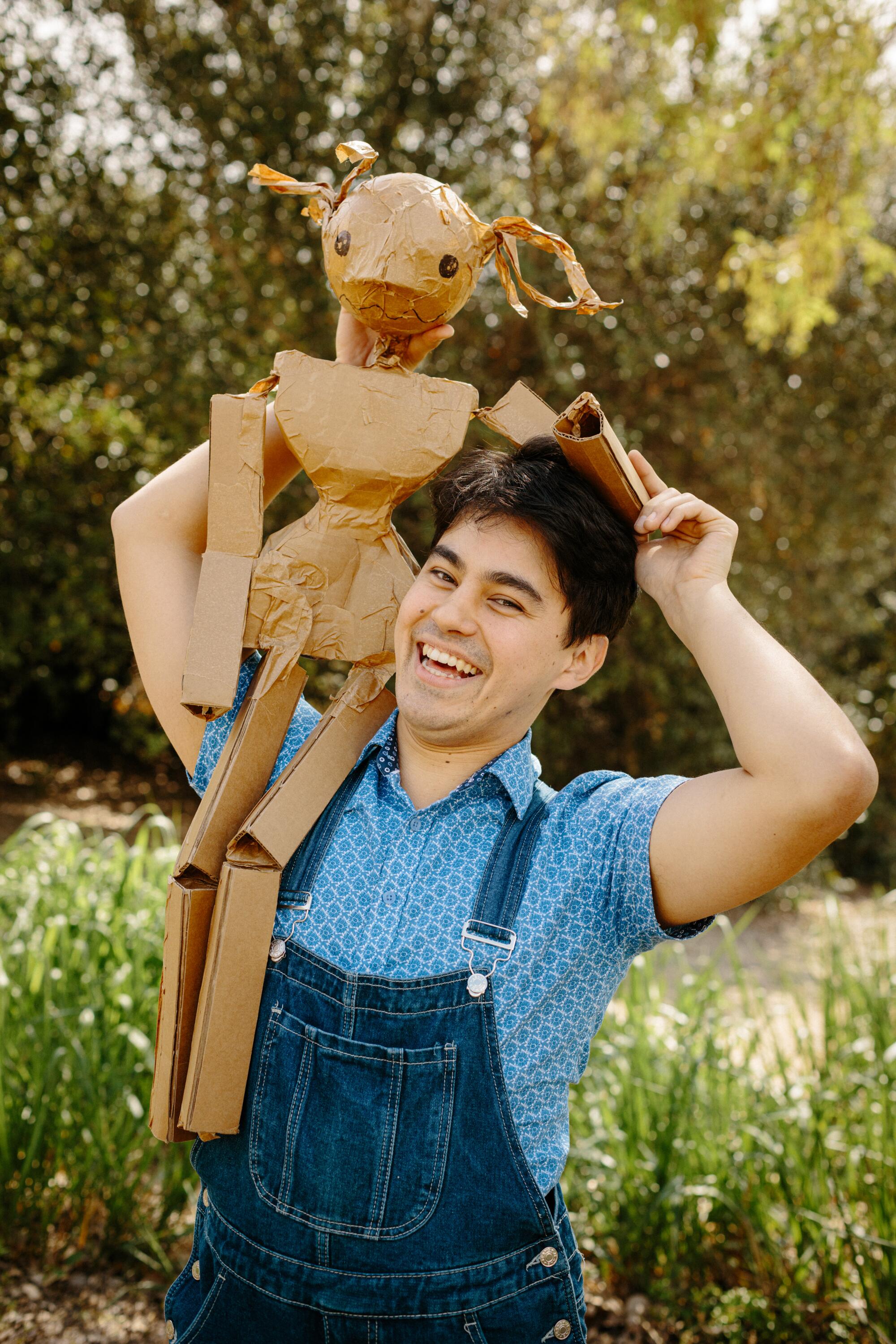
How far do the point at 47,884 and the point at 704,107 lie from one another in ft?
11.3

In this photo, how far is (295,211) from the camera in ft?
17.9

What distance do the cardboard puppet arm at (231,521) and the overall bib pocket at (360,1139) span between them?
1.62 feet

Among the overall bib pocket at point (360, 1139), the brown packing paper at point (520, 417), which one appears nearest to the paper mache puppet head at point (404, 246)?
the brown packing paper at point (520, 417)

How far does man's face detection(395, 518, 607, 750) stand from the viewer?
1339mm

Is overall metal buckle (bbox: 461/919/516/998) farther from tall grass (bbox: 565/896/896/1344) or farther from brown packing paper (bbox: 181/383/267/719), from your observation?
tall grass (bbox: 565/896/896/1344)

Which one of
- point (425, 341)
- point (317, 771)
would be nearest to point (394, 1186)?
point (317, 771)

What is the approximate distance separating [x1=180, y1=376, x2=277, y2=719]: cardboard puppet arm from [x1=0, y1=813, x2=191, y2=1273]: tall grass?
130 centimetres

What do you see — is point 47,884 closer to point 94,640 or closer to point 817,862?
point 94,640

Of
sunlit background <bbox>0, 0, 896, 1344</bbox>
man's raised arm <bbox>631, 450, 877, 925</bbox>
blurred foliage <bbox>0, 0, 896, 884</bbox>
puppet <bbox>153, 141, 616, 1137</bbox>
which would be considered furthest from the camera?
blurred foliage <bbox>0, 0, 896, 884</bbox>

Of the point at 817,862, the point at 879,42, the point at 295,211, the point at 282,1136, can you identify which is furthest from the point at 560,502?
the point at 817,862

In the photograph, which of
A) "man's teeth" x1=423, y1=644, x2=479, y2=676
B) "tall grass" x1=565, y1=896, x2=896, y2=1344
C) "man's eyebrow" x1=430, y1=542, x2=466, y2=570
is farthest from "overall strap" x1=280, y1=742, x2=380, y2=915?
"tall grass" x1=565, y1=896, x2=896, y2=1344

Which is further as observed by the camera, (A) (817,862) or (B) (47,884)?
(A) (817,862)

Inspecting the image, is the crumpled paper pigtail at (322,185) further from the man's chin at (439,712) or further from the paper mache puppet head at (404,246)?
the man's chin at (439,712)

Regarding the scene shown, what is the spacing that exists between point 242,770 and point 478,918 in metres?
0.38
